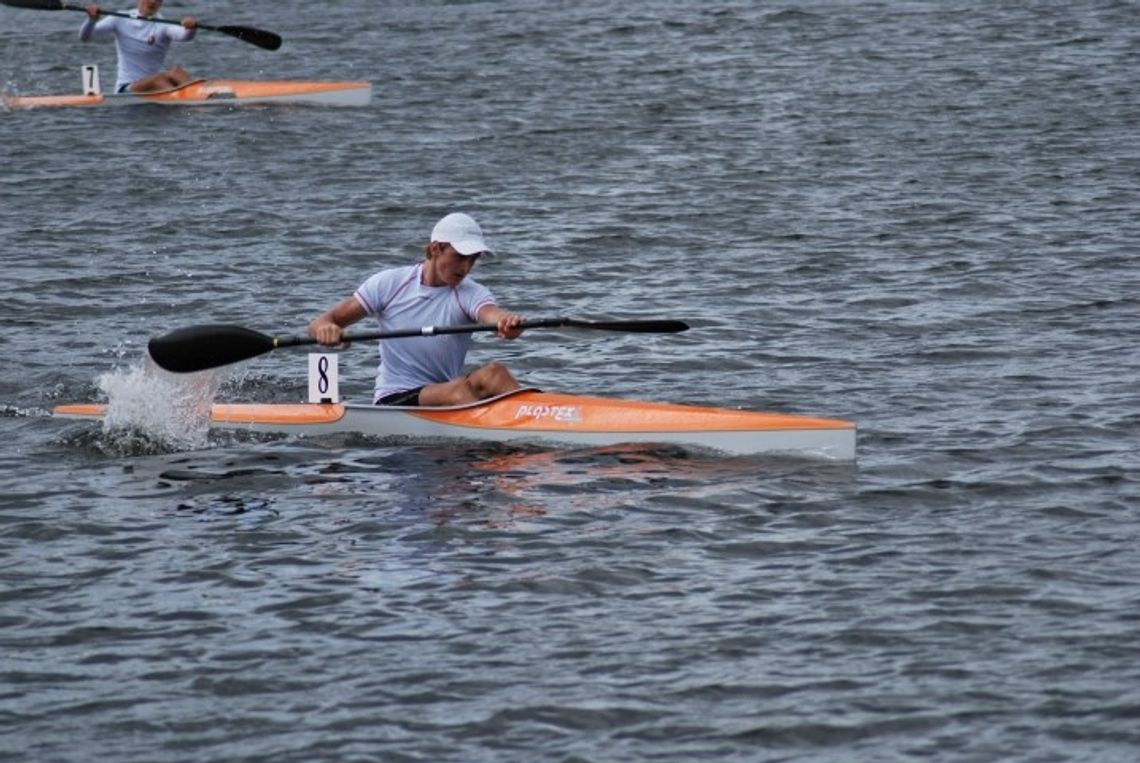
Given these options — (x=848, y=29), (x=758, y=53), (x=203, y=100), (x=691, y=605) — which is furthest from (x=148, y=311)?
(x=848, y=29)

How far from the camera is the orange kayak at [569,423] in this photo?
13109 millimetres

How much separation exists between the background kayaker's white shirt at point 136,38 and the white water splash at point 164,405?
13468 mm

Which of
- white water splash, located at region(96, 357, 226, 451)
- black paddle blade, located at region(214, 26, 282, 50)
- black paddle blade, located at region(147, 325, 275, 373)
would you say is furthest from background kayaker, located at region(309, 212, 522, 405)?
black paddle blade, located at region(214, 26, 282, 50)

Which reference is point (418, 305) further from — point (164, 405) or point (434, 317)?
point (164, 405)

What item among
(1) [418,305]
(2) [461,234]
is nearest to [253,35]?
(1) [418,305]

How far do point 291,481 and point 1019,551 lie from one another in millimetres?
4352

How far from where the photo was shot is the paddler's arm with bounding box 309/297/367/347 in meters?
13.6

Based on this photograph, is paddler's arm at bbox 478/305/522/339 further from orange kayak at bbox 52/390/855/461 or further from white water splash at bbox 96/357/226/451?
white water splash at bbox 96/357/226/451

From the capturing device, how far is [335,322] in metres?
13.8

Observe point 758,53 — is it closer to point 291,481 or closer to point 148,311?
point 148,311

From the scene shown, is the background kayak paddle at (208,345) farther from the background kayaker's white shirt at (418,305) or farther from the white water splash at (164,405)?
the background kayaker's white shirt at (418,305)

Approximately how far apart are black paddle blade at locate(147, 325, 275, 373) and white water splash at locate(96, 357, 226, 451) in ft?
1.07

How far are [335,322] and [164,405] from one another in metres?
1.45

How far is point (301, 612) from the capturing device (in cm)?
1077
